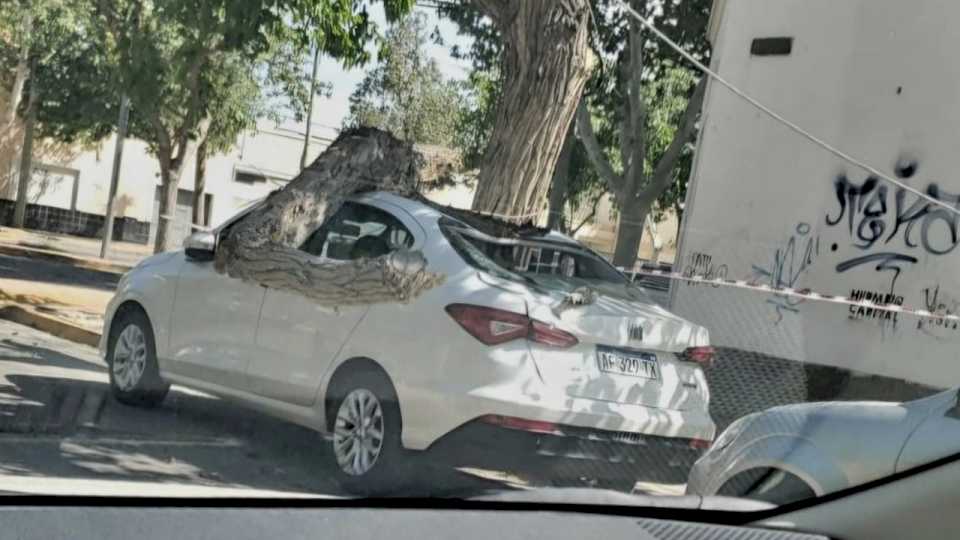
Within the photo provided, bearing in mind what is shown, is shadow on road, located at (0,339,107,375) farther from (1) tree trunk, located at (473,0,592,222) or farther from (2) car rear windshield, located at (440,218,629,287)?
(1) tree trunk, located at (473,0,592,222)

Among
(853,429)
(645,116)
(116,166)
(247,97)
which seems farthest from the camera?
(645,116)

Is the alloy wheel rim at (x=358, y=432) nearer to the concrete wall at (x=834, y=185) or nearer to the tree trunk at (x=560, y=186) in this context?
the tree trunk at (x=560, y=186)

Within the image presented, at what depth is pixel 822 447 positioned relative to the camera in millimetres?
3510

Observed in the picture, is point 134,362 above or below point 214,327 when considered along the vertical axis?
below

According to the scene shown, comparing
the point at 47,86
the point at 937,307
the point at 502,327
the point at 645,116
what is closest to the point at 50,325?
the point at 47,86

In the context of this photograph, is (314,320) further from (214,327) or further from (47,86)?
(47,86)

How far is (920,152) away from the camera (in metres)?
4.12

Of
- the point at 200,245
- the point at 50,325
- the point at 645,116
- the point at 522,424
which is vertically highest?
the point at 645,116

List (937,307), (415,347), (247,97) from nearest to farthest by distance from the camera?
(247,97), (415,347), (937,307)

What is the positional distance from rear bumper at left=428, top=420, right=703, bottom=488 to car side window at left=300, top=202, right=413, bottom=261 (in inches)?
22.2

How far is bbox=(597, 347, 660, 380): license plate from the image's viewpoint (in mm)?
3338

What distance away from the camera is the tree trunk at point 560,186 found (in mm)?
3408

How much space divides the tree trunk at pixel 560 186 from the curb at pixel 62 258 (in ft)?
4.17

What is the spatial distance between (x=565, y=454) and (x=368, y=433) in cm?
60
